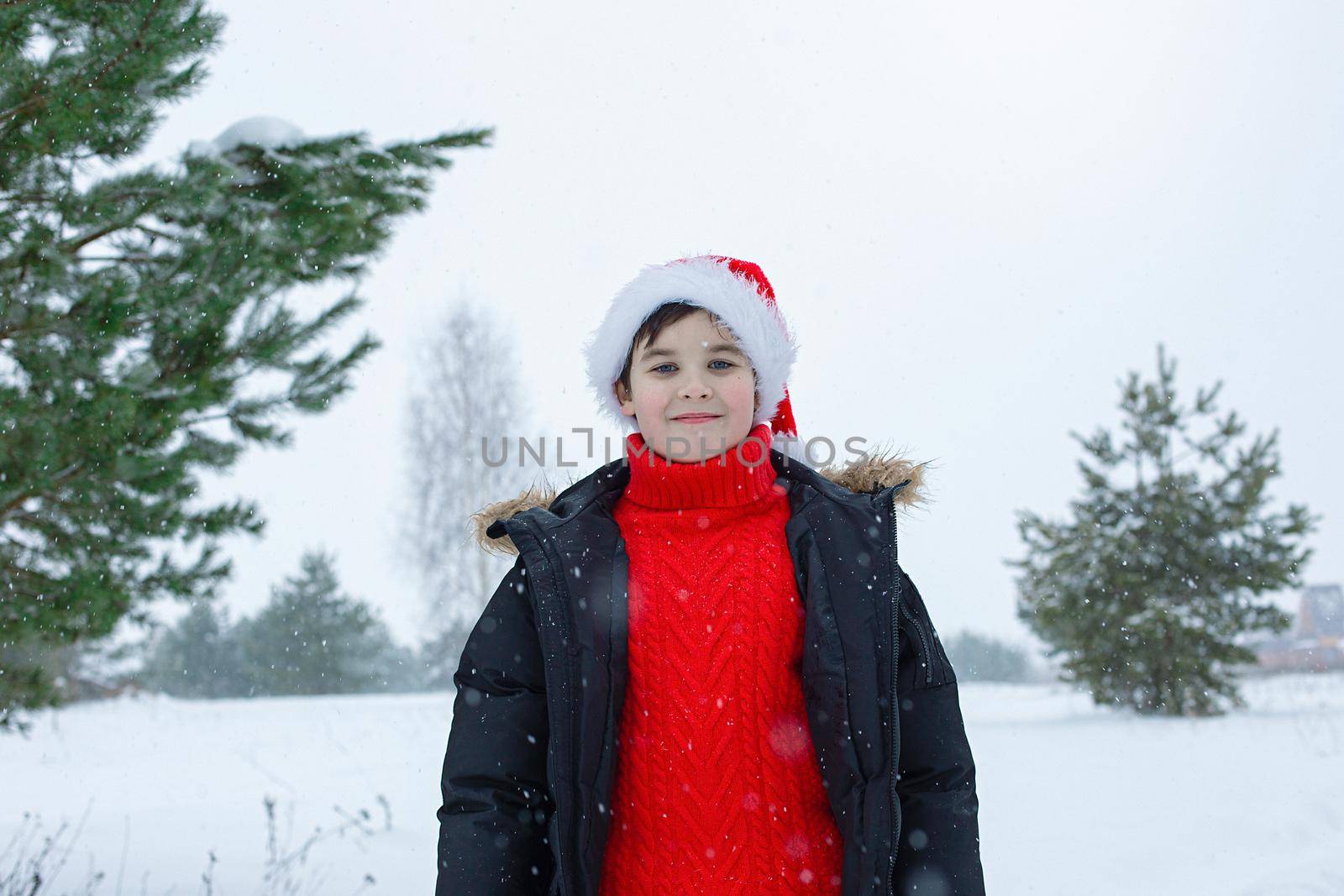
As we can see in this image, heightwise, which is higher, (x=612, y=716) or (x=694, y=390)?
(x=694, y=390)

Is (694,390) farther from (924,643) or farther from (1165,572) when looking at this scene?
(1165,572)

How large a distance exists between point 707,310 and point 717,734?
→ 801 millimetres

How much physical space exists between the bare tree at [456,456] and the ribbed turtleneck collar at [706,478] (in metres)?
13.3

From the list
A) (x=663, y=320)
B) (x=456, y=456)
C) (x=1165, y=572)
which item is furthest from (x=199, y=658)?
(x=663, y=320)

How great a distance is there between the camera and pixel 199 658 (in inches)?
1206

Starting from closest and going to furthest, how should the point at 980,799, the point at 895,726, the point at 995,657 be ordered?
1. the point at 895,726
2. the point at 980,799
3. the point at 995,657

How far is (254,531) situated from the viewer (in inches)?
177

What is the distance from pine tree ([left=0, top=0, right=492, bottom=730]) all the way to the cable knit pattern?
2.72m

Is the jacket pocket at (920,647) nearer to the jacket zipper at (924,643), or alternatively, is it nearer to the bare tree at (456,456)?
the jacket zipper at (924,643)

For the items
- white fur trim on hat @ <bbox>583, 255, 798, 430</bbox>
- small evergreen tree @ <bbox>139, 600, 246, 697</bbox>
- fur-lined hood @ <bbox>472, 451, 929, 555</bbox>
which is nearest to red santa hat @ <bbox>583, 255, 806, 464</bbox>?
white fur trim on hat @ <bbox>583, 255, 798, 430</bbox>

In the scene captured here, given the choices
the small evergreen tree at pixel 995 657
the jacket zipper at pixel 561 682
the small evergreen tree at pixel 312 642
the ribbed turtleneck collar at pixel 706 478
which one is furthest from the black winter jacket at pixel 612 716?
the small evergreen tree at pixel 995 657

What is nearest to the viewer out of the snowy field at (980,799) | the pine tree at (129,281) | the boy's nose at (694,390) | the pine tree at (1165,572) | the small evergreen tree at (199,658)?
the boy's nose at (694,390)

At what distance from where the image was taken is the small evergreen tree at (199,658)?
29500 mm

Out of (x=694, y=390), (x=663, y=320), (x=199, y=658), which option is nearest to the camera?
(x=694, y=390)
